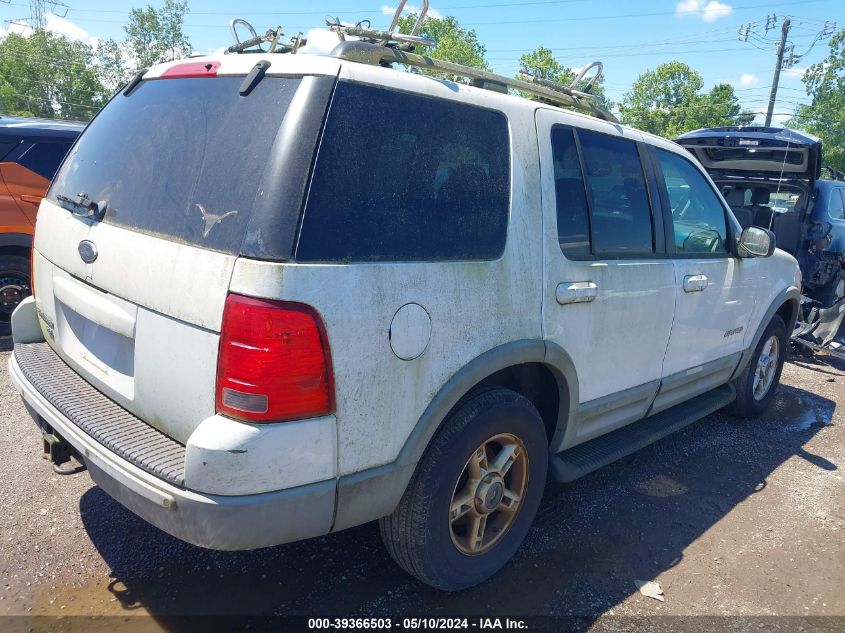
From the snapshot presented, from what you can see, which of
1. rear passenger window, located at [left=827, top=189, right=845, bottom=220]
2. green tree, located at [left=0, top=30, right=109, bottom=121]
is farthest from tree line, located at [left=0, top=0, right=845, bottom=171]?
rear passenger window, located at [left=827, top=189, right=845, bottom=220]

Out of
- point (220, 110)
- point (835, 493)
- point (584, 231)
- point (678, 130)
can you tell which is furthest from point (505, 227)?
point (678, 130)

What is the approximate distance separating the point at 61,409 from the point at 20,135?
4801 mm

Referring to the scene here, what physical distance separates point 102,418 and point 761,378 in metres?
4.92

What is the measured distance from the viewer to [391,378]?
2035mm

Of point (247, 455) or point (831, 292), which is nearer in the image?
point (247, 455)

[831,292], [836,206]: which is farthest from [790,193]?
[831,292]

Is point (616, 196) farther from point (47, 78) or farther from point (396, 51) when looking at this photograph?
point (47, 78)

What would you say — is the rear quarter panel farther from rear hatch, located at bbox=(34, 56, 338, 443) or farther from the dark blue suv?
the dark blue suv

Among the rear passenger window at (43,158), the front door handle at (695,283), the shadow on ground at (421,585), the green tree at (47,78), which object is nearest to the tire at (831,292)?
the shadow on ground at (421,585)

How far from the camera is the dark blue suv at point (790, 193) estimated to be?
6.67 m

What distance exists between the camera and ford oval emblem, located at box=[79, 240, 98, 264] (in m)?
2.32

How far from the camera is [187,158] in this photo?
7.10 ft

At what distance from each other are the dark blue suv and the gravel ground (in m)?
3.98

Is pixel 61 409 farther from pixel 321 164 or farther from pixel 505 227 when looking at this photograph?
pixel 505 227
